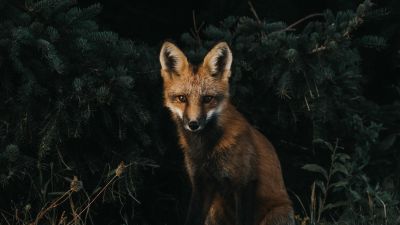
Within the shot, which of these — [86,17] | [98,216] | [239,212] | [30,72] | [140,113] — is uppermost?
[86,17]

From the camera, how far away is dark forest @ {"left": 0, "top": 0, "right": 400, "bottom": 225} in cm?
481

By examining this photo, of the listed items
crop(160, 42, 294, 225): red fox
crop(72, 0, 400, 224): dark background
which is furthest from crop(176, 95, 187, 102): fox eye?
crop(72, 0, 400, 224): dark background

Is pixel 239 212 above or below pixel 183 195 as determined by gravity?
above

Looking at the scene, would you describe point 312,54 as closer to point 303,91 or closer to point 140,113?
point 303,91

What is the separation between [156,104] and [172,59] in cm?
61

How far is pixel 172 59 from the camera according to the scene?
Result: 16.6ft

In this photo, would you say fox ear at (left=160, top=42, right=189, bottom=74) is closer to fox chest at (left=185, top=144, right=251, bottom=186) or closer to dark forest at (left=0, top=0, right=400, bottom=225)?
dark forest at (left=0, top=0, right=400, bottom=225)

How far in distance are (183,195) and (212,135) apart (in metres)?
1.45

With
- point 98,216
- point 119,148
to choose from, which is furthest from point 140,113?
point 98,216

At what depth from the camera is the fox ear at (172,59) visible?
197 inches

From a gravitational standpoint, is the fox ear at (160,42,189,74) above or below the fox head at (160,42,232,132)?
above

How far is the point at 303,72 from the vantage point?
541 centimetres

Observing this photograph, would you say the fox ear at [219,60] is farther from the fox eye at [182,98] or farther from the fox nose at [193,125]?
the fox nose at [193,125]

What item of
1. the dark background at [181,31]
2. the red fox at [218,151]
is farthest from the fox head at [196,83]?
the dark background at [181,31]
